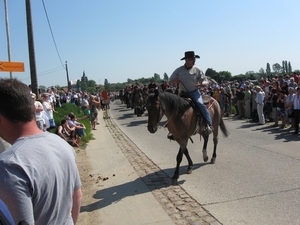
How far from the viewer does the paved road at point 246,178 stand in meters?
4.74

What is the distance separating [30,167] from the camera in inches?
65.5

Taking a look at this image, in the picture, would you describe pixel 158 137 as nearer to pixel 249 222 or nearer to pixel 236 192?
pixel 236 192

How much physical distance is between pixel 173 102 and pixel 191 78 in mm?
993

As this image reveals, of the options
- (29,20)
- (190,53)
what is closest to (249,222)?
(190,53)

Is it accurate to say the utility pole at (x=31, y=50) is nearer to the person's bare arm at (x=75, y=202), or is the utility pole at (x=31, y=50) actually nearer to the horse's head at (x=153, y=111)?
the horse's head at (x=153, y=111)

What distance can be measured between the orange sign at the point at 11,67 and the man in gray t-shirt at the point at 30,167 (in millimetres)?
9208

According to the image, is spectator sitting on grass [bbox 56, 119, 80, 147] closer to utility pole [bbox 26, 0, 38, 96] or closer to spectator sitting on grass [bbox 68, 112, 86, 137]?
spectator sitting on grass [bbox 68, 112, 86, 137]

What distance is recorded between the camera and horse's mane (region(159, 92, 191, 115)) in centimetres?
671

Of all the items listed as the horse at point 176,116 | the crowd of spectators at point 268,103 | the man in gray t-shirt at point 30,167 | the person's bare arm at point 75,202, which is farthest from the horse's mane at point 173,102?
the man in gray t-shirt at point 30,167

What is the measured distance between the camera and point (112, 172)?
7.92 m

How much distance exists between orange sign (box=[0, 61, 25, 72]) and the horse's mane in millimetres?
6120

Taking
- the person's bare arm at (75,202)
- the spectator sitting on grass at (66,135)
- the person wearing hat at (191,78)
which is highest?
the person wearing hat at (191,78)

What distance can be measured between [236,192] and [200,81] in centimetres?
292

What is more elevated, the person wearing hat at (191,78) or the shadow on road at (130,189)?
the person wearing hat at (191,78)
